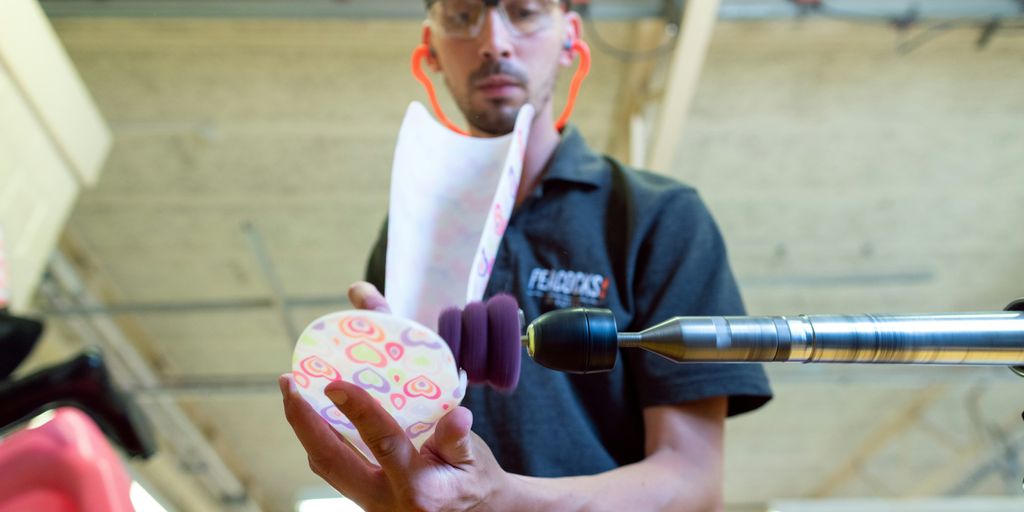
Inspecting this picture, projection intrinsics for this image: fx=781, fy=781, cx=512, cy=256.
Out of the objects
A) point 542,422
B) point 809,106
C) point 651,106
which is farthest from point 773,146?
point 542,422

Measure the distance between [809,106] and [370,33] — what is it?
4.13ft

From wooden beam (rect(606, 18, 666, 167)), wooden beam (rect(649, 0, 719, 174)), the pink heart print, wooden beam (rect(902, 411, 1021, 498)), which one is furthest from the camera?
wooden beam (rect(902, 411, 1021, 498))

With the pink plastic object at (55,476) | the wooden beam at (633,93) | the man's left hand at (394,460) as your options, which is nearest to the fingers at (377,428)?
the man's left hand at (394,460)

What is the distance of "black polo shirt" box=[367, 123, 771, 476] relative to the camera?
0.54 m

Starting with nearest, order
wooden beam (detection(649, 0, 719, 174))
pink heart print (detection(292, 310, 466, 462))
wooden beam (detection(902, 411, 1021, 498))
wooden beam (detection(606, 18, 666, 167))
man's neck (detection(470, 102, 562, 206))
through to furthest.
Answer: pink heart print (detection(292, 310, 466, 462))
man's neck (detection(470, 102, 562, 206))
wooden beam (detection(649, 0, 719, 174))
wooden beam (detection(606, 18, 666, 167))
wooden beam (detection(902, 411, 1021, 498))

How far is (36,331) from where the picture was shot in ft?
2.35

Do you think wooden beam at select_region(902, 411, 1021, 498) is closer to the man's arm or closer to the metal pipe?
the man's arm

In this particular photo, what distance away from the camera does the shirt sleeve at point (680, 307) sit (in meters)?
0.58

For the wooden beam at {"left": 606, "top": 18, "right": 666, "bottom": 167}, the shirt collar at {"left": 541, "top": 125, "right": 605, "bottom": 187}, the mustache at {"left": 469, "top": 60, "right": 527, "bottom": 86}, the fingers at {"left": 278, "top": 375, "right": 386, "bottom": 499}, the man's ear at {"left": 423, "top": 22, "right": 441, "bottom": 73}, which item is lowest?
the wooden beam at {"left": 606, "top": 18, "right": 666, "bottom": 167}

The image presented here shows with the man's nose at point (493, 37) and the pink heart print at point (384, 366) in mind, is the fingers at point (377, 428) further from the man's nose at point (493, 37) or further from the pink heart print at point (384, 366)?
the man's nose at point (493, 37)

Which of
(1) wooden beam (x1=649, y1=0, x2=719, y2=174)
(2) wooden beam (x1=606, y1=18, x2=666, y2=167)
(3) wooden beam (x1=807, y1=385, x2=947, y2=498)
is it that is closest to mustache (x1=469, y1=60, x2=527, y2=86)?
(1) wooden beam (x1=649, y1=0, x2=719, y2=174)

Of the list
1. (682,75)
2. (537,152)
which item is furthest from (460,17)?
(682,75)

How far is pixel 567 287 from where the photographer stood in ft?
1.85

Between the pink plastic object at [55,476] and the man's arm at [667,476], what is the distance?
0.87ft
